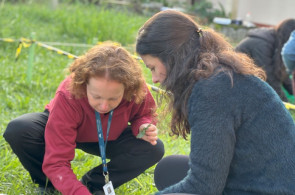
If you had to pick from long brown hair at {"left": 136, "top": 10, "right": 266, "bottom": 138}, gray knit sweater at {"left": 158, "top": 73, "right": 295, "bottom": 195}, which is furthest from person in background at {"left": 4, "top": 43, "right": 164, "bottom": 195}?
gray knit sweater at {"left": 158, "top": 73, "right": 295, "bottom": 195}

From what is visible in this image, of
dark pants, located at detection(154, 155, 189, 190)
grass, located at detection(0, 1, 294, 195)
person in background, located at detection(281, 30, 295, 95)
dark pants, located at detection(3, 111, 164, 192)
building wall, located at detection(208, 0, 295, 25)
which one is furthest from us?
building wall, located at detection(208, 0, 295, 25)

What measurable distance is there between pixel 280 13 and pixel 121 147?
785 cm

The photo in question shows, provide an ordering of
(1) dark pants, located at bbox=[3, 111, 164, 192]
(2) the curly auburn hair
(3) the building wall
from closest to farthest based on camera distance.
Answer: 1. (2) the curly auburn hair
2. (1) dark pants, located at bbox=[3, 111, 164, 192]
3. (3) the building wall

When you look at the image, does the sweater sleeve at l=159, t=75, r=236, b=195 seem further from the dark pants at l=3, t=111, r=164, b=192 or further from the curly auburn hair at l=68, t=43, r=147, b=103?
the dark pants at l=3, t=111, r=164, b=192

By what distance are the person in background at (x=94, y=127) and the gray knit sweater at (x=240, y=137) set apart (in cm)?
62

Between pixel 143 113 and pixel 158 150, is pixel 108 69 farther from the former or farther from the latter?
pixel 158 150

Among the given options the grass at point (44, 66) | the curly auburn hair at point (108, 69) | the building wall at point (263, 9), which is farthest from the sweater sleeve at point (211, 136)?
the building wall at point (263, 9)

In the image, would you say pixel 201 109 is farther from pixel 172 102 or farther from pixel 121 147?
pixel 121 147

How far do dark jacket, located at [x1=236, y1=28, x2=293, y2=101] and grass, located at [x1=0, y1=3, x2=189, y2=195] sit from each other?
45.5 inches

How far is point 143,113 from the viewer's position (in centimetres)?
285

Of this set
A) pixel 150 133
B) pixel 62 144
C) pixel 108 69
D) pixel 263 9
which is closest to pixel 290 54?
pixel 150 133

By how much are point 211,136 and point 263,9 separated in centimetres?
902

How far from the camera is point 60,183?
247cm

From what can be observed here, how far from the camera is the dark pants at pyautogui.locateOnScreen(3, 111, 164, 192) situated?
271cm
